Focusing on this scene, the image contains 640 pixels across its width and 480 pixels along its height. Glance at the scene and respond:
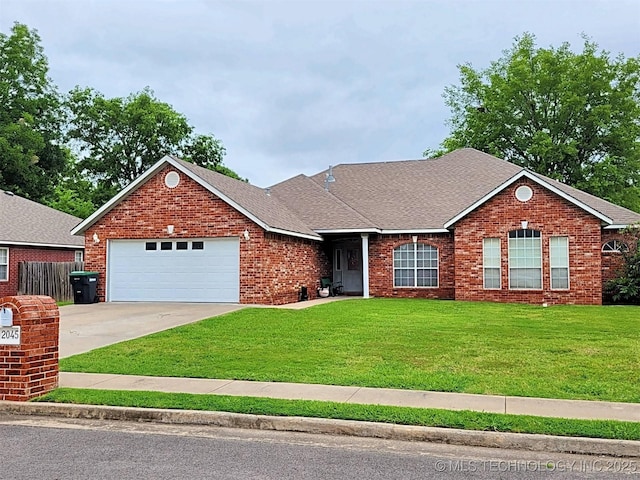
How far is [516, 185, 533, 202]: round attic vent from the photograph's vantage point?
2078 centimetres

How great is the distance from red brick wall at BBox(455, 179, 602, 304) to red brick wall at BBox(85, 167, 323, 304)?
20.5ft

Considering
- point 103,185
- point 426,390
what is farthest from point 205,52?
point 103,185

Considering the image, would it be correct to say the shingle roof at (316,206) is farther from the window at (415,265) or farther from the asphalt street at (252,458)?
the asphalt street at (252,458)

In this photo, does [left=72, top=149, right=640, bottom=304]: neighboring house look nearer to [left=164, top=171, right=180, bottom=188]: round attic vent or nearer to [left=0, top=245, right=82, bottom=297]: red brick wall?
[left=164, top=171, right=180, bottom=188]: round attic vent

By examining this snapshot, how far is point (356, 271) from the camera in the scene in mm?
26219

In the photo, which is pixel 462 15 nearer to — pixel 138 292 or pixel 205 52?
pixel 205 52

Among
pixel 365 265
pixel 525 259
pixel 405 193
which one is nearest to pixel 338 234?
pixel 365 265

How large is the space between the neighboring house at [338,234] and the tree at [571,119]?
15.5 metres

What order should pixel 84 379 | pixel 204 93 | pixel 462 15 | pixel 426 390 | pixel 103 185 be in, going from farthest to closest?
1. pixel 103 185
2. pixel 204 93
3. pixel 462 15
4. pixel 84 379
5. pixel 426 390

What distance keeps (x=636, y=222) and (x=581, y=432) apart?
17351 millimetres

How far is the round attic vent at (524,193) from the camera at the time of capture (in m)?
20.8

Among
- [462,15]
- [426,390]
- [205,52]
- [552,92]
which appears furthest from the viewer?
[552,92]

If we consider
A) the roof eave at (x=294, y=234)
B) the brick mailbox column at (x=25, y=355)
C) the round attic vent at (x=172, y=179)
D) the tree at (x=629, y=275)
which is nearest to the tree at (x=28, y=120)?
the round attic vent at (x=172, y=179)

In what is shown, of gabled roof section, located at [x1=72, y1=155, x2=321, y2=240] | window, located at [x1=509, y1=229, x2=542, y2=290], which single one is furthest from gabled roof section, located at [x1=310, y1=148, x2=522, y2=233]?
gabled roof section, located at [x1=72, y1=155, x2=321, y2=240]
